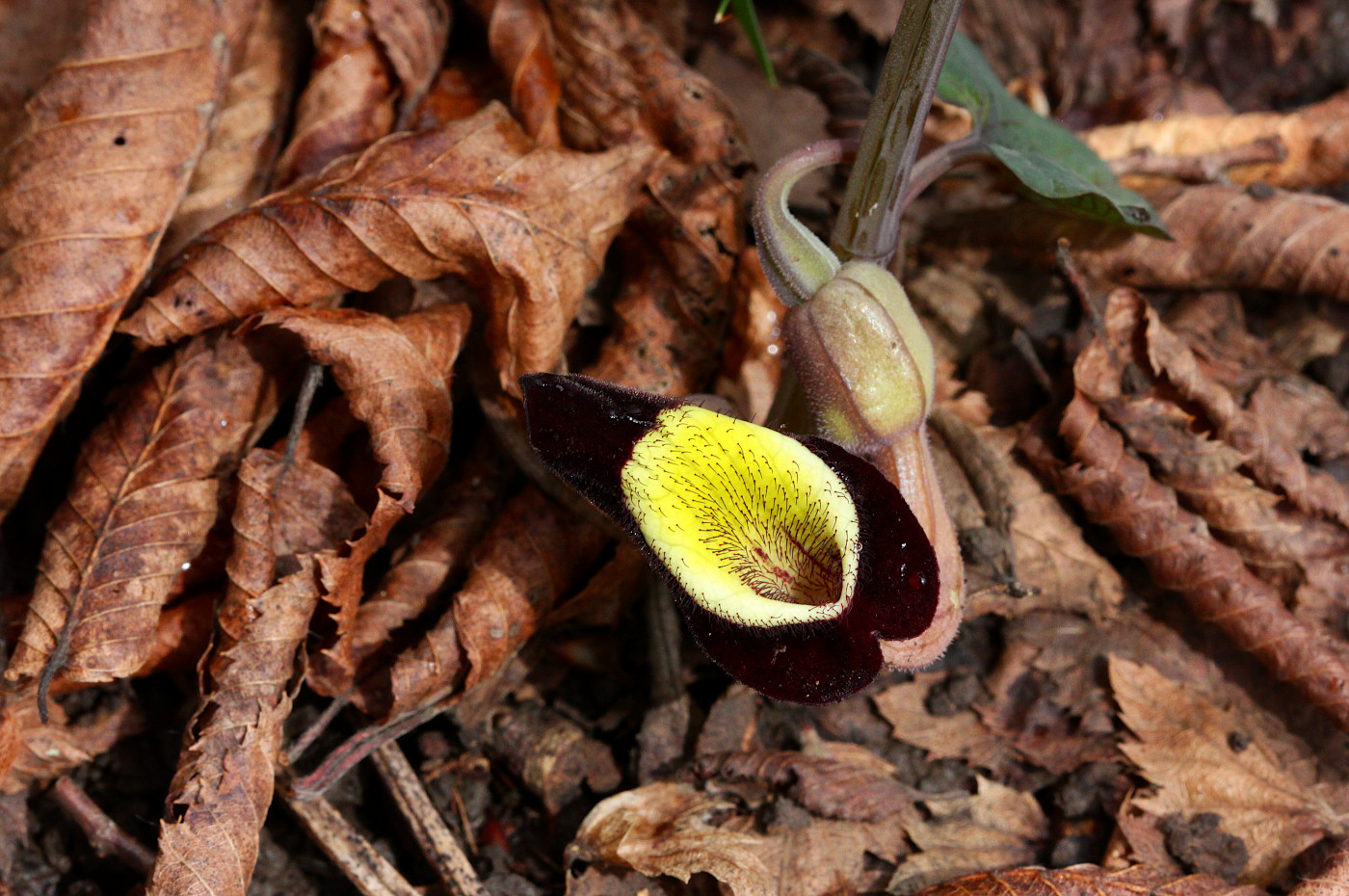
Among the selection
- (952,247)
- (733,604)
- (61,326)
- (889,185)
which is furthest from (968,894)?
(61,326)

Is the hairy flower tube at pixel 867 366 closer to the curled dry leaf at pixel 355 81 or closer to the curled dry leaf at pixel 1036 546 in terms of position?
the curled dry leaf at pixel 1036 546

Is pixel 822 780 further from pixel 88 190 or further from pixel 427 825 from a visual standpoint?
pixel 88 190

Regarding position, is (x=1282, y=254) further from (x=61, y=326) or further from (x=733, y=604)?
(x=61, y=326)

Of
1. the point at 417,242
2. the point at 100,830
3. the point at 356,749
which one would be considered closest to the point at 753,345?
the point at 417,242

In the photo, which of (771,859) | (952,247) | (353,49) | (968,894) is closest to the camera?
(968,894)

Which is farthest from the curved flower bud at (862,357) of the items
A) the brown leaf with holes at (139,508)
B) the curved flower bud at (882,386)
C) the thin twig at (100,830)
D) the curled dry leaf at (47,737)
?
the curled dry leaf at (47,737)

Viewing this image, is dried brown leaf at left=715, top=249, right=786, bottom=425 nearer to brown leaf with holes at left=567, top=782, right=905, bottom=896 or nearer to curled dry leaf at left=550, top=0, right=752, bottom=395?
curled dry leaf at left=550, top=0, right=752, bottom=395

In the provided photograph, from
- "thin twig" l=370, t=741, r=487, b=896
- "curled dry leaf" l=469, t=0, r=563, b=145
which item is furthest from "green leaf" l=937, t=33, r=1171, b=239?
"thin twig" l=370, t=741, r=487, b=896
